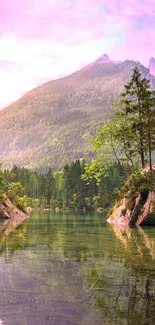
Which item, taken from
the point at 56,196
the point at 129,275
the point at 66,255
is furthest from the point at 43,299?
the point at 56,196

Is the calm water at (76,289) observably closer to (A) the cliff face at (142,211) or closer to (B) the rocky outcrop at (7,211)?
(A) the cliff face at (142,211)

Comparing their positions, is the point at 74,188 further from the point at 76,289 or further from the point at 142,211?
the point at 76,289

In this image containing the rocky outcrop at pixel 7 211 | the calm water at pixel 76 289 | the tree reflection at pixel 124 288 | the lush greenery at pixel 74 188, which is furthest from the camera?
the lush greenery at pixel 74 188

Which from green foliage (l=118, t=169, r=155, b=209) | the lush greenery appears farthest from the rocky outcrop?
the lush greenery

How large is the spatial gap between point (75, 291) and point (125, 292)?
105 centimetres

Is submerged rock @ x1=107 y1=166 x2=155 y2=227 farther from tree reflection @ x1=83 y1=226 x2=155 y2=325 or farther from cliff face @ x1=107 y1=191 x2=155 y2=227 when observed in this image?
A: tree reflection @ x1=83 y1=226 x2=155 y2=325

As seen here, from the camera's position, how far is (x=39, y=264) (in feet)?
35.4

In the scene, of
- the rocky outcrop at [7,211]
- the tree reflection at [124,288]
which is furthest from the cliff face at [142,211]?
the rocky outcrop at [7,211]

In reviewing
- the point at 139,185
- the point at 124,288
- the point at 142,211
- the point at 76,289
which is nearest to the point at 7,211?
the point at 139,185

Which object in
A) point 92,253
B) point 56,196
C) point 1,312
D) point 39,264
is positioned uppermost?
point 1,312

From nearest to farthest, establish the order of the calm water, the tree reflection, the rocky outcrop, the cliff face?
the calm water < the tree reflection < the cliff face < the rocky outcrop

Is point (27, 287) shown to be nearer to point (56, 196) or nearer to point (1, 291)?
point (1, 291)

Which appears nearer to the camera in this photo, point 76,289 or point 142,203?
point 76,289

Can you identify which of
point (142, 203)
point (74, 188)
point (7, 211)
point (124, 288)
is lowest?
point (74, 188)
